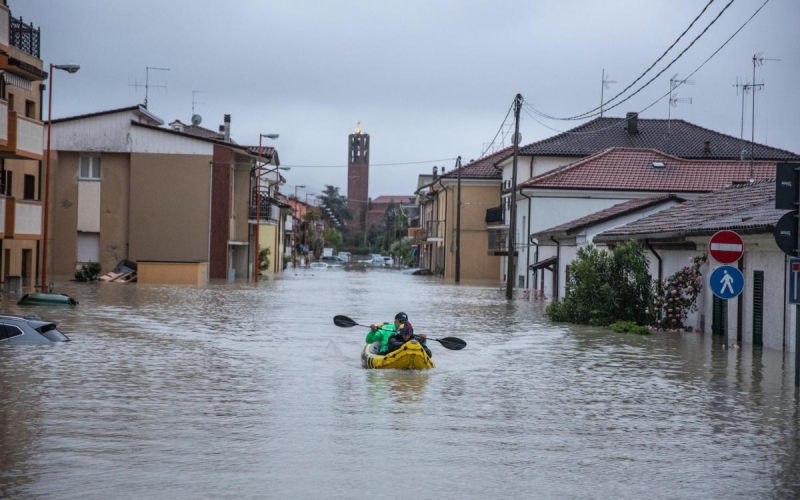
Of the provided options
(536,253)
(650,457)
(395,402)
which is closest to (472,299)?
(536,253)

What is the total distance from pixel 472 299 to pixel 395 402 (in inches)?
1219

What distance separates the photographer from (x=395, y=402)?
45.6 ft

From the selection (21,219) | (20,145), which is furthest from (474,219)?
(20,145)

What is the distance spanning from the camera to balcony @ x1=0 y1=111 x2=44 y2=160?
32750mm

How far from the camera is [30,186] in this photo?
4419cm

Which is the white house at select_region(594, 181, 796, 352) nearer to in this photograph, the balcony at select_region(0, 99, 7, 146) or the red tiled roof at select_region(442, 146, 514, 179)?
the balcony at select_region(0, 99, 7, 146)

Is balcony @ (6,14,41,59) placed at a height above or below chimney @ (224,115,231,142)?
below

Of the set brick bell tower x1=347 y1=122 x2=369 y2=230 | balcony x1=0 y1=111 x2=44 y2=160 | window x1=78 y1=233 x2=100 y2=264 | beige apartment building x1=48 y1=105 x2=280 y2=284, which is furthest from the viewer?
brick bell tower x1=347 y1=122 x2=369 y2=230

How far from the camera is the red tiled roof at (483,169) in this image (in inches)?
3012

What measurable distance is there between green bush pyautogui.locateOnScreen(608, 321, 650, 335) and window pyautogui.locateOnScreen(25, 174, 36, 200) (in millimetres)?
27593

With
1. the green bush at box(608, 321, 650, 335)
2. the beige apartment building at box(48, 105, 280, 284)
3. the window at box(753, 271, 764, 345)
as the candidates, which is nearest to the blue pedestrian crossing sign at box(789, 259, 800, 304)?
the window at box(753, 271, 764, 345)

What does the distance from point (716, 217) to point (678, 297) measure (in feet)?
7.86

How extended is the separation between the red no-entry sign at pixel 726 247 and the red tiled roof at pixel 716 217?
123 inches

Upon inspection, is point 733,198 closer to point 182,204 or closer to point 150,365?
point 150,365
